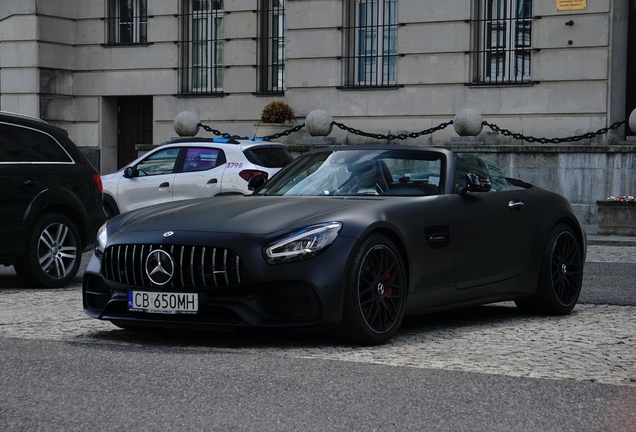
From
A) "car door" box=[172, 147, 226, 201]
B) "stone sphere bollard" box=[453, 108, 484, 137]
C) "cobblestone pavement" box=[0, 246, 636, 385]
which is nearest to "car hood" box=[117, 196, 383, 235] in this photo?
"cobblestone pavement" box=[0, 246, 636, 385]

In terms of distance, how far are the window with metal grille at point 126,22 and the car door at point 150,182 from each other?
11.6 m

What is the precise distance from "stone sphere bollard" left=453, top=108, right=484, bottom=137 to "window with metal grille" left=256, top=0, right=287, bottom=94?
5.88 metres

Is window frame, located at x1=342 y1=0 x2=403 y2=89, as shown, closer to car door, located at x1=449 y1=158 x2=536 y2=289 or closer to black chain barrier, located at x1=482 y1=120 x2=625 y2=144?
black chain barrier, located at x1=482 y1=120 x2=625 y2=144

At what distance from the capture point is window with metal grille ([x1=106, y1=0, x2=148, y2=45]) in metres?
30.4

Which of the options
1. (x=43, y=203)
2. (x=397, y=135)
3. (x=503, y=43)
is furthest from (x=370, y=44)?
(x=43, y=203)

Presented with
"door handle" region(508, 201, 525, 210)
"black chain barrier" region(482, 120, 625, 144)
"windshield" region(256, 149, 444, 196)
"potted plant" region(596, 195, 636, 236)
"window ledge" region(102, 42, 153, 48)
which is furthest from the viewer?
"window ledge" region(102, 42, 153, 48)

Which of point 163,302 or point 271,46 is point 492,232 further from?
point 271,46

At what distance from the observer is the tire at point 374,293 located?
7312 millimetres

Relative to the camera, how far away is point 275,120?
26.9 meters

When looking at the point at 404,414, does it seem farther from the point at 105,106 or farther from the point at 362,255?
the point at 105,106

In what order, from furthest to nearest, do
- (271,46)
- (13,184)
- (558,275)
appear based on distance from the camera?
(271,46), (13,184), (558,275)

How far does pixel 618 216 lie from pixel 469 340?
12.3m

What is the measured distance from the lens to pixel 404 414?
5449 mm

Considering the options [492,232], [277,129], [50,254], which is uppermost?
[277,129]
